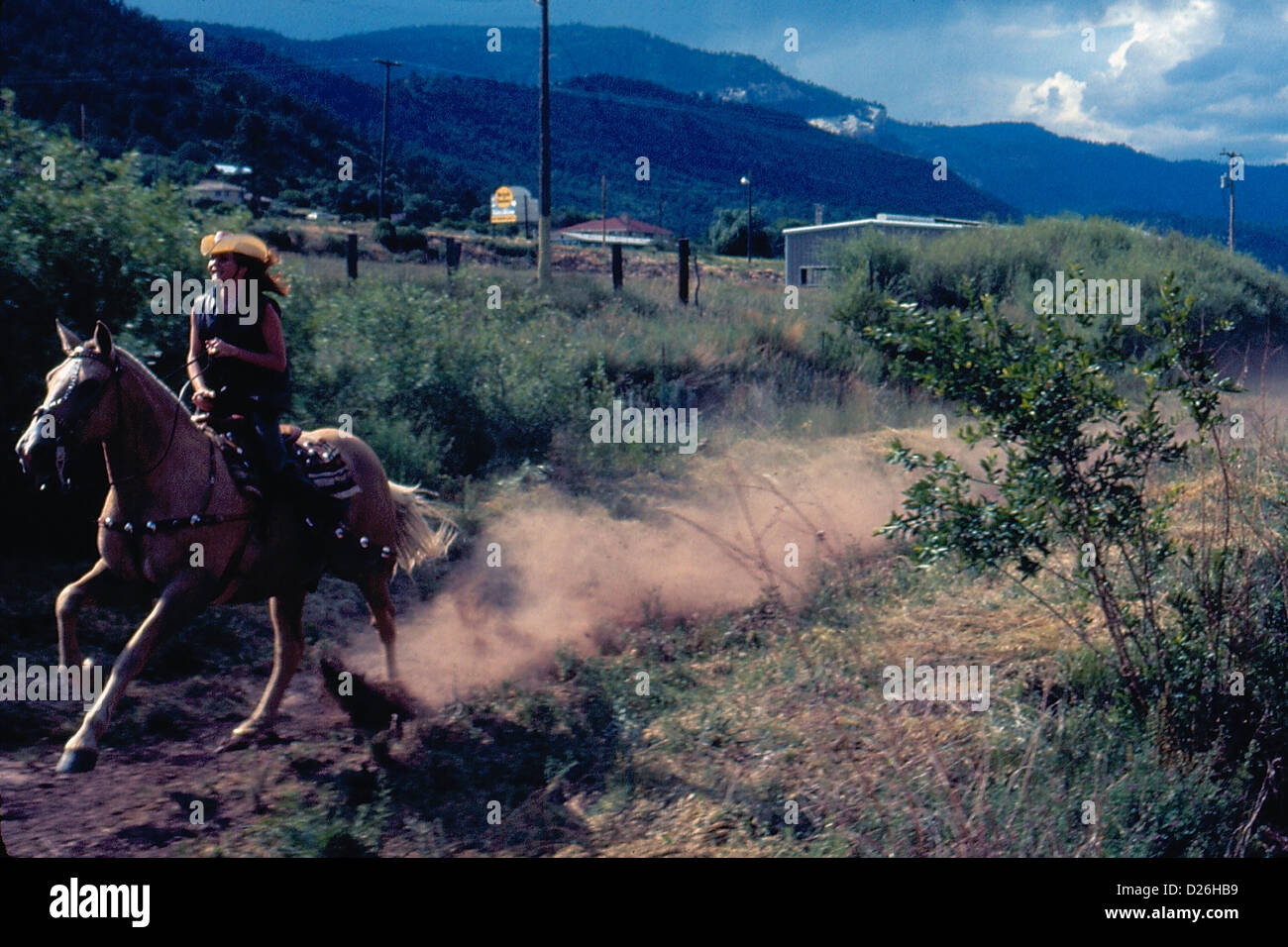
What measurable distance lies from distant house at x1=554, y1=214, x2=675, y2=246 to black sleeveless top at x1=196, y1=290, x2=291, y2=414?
136ft

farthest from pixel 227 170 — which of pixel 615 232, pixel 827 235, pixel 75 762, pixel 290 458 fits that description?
pixel 75 762

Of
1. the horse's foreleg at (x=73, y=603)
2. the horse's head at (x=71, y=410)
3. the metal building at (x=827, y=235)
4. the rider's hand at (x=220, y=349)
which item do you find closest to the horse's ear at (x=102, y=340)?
the horse's head at (x=71, y=410)

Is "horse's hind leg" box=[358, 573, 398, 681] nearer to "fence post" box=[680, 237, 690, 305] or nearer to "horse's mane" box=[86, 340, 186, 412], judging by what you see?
"horse's mane" box=[86, 340, 186, 412]

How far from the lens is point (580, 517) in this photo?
38.2 feet

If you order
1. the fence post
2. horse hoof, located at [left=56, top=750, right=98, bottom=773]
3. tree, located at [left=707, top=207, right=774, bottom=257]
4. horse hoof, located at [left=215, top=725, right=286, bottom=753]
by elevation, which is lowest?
horse hoof, located at [left=215, top=725, right=286, bottom=753]

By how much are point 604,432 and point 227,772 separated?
26.4 ft

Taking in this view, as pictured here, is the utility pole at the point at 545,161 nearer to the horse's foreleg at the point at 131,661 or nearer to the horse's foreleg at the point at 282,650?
the horse's foreleg at the point at 282,650

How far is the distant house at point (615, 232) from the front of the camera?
4922 cm

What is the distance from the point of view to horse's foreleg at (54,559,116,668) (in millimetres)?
5641

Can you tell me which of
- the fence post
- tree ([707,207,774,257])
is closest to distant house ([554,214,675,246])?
tree ([707,207,774,257])

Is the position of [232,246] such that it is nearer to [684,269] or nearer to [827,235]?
[684,269]

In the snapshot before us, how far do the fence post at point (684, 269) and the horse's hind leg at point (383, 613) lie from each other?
15.2 metres

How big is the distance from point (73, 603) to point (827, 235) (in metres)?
23.5

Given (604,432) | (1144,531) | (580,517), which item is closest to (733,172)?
(604,432)
